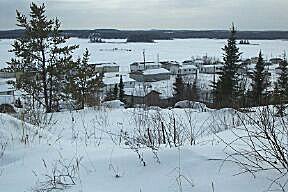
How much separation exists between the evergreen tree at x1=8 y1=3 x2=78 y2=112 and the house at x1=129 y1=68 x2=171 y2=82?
1584 inches

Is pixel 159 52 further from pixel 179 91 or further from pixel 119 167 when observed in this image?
pixel 119 167

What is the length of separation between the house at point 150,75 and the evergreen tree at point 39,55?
40235 mm

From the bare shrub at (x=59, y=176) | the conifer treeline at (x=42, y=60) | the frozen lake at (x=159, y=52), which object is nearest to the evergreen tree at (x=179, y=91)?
the conifer treeline at (x=42, y=60)

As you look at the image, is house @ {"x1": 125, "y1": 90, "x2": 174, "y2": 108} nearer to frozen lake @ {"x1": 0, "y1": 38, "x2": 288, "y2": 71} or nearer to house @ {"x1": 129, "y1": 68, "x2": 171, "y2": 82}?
house @ {"x1": 129, "y1": 68, "x2": 171, "y2": 82}

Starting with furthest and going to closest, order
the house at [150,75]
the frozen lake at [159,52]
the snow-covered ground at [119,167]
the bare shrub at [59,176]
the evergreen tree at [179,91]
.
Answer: the frozen lake at [159,52] → the house at [150,75] → the evergreen tree at [179,91] → the bare shrub at [59,176] → the snow-covered ground at [119,167]

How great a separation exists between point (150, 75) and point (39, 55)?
4482 centimetres

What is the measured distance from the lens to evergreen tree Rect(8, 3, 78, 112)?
65.9 ft

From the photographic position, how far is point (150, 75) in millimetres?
64562

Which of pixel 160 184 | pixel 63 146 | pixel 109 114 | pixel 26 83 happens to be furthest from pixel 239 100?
pixel 26 83

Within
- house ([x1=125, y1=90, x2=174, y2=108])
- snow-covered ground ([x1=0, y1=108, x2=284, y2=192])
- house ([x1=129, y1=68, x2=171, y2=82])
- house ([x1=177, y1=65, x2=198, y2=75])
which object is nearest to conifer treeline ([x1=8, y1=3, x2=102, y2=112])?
house ([x1=125, y1=90, x2=174, y2=108])

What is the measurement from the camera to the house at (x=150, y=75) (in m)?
61.9

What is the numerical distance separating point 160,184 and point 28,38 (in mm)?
19210

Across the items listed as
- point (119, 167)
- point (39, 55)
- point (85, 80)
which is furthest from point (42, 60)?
point (119, 167)

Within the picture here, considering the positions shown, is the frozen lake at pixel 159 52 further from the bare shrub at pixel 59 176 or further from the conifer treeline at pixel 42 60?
the bare shrub at pixel 59 176
